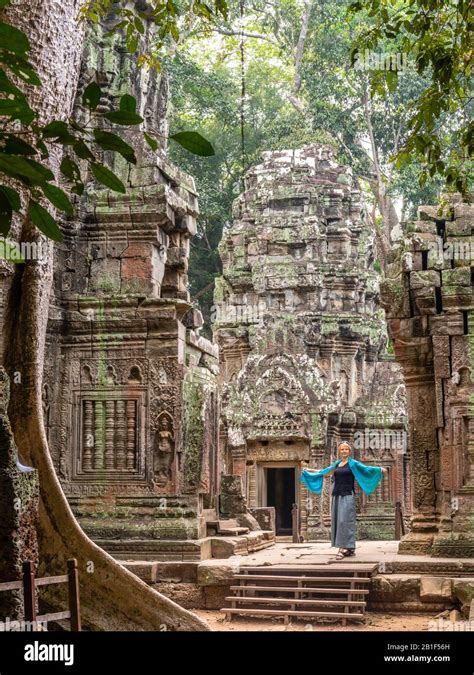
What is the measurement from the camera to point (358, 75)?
27.5 m

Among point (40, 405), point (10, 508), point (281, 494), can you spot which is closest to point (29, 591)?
point (10, 508)

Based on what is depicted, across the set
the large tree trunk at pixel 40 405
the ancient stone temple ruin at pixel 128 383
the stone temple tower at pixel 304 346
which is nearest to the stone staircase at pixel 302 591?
the ancient stone temple ruin at pixel 128 383

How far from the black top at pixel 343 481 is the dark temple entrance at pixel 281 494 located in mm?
11007

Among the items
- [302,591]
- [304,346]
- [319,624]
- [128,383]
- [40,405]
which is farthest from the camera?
[304,346]

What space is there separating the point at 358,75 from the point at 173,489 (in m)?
20.3

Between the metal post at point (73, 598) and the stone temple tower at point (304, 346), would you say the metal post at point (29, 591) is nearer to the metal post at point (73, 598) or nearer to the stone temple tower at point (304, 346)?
the metal post at point (73, 598)

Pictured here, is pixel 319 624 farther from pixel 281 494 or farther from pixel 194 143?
pixel 281 494

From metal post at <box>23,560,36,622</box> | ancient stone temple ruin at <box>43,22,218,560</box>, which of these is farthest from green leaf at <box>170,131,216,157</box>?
ancient stone temple ruin at <box>43,22,218,560</box>

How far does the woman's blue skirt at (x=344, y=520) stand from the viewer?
1034 centimetres

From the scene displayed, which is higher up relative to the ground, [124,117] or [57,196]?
[124,117]

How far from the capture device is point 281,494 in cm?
2175

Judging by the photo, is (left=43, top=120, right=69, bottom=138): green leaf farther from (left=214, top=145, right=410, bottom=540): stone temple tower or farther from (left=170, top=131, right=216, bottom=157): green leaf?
(left=214, top=145, right=410, bottom=540): stone temple tower

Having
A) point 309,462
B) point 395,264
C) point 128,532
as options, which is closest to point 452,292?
point 395,264

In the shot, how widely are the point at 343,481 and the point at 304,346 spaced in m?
10.1
